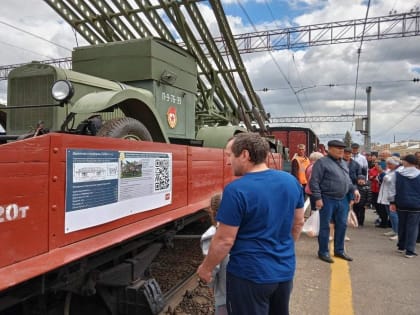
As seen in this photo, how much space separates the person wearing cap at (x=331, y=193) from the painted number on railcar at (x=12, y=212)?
13.1 ft

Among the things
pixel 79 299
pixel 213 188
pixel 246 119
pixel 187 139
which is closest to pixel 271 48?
pixel 246 119

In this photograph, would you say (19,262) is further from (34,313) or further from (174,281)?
(174,281)

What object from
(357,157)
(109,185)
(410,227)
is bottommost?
(410,227)

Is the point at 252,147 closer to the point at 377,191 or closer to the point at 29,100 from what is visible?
the point at 29,100

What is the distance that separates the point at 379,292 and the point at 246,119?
647 cm

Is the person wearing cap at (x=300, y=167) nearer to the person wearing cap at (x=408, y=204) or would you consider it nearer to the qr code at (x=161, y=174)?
the person wearing cap at (x=408, y=204)

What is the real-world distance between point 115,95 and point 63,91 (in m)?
0.53

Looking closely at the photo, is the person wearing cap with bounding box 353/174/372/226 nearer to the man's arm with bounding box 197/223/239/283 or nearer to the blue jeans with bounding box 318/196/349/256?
the blue jeans with bounding box 318/196/349/256

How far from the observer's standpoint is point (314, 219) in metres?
5.27

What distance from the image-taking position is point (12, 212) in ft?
5.38

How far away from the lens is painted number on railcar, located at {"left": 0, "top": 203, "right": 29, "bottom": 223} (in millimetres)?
1587

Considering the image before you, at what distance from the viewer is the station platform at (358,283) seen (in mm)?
3611

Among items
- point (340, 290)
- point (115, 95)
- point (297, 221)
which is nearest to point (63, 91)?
point (115, 95)

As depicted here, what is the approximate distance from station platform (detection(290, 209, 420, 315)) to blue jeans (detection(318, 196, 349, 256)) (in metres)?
0.22
